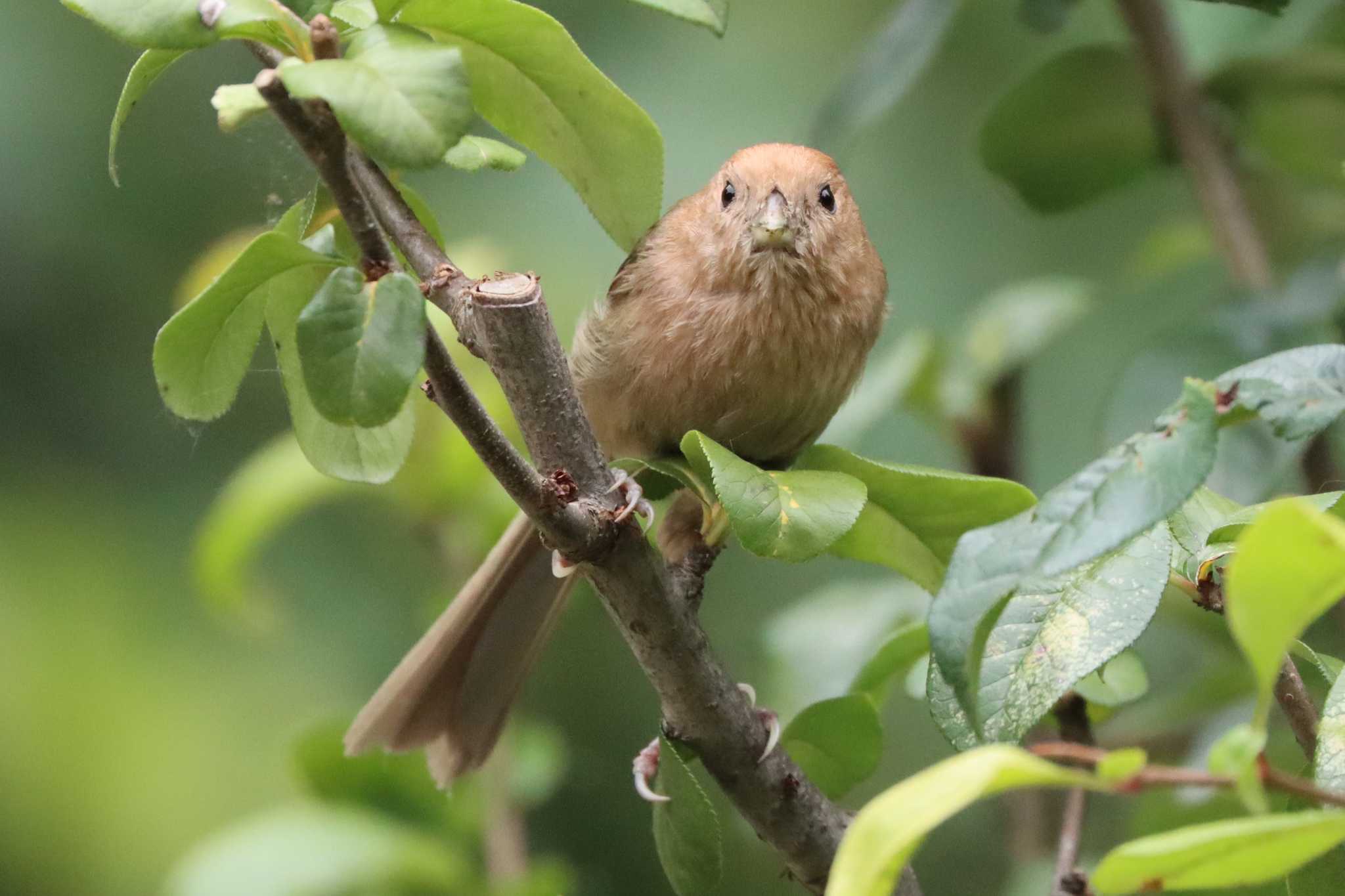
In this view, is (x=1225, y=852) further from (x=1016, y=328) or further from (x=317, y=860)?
(x=1016, y=328)

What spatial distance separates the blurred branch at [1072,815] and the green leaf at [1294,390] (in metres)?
0.39

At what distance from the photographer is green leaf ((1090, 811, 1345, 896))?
0.84 m

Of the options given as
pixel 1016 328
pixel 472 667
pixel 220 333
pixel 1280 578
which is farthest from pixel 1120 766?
pixel 1016 328

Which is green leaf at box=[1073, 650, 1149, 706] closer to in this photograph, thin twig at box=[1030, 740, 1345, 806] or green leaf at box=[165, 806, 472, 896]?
thin twig at box=[1030, 740, 1345, 806]

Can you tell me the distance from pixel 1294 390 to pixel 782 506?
450mm

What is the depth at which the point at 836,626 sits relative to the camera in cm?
265

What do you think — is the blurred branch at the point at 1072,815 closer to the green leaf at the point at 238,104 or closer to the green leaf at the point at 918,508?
the green leaf at the point at 918,508

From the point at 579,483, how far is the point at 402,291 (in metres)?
0.33

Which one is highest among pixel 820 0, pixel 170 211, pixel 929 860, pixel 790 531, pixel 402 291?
pixel 170 211

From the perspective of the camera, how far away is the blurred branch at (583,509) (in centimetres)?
125

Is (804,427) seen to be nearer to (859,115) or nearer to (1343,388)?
(859,115)

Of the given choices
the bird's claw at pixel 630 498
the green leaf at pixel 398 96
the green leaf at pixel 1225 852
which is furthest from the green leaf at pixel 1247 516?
the green leaf at pixel 398 96

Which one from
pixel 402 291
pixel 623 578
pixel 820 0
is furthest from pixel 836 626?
pixel 820 0

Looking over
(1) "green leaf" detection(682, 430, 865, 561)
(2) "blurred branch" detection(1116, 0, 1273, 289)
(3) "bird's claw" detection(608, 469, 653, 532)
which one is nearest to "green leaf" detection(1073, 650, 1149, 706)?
(1) "green leaf" detection(682, 430, 865, 561)
